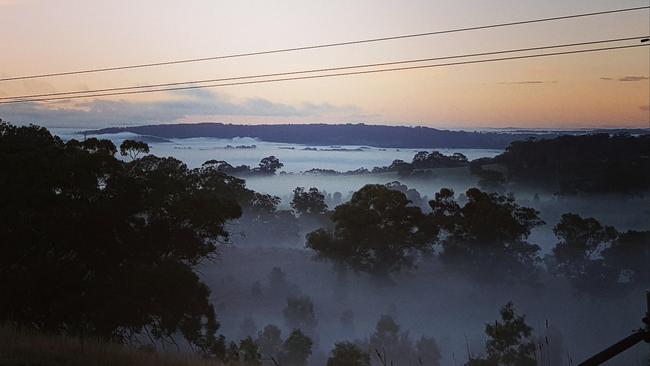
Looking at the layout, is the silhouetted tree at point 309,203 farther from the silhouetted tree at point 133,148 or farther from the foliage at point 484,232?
the silhouetted tree at point 133,148

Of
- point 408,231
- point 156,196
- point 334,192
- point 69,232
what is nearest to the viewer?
point 69,232

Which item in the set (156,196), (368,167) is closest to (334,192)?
(368,167)

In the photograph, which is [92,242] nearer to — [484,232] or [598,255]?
[484,232]

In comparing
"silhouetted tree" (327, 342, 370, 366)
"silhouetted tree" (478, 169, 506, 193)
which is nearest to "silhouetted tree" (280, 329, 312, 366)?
"silhouetted tree" (327, 342, 370, 366)

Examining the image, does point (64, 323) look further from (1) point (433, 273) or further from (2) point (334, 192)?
(2) point (334, 192)

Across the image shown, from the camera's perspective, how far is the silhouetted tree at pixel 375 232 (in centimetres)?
4678

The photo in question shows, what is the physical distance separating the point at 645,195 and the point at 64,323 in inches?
2297

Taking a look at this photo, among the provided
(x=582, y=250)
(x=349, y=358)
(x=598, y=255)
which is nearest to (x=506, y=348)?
(x=349, y=358)

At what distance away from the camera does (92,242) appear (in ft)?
59.3

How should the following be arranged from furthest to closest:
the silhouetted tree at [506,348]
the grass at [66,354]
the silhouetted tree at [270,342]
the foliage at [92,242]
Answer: the silhouetted tree at [270,342]
the silhouetted tree at [506,348]
the foliage at [92,242]
the grass at [66,354]

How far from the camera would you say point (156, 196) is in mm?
19656

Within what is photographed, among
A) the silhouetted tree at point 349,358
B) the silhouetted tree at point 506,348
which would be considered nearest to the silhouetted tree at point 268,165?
the silhouetted tree at point 506,348

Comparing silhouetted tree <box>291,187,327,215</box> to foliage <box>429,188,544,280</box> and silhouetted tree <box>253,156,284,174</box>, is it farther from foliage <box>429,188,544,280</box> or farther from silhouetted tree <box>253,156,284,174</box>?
foliage <box>429,188,544,280</box>

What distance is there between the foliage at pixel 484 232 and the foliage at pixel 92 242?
102ft
